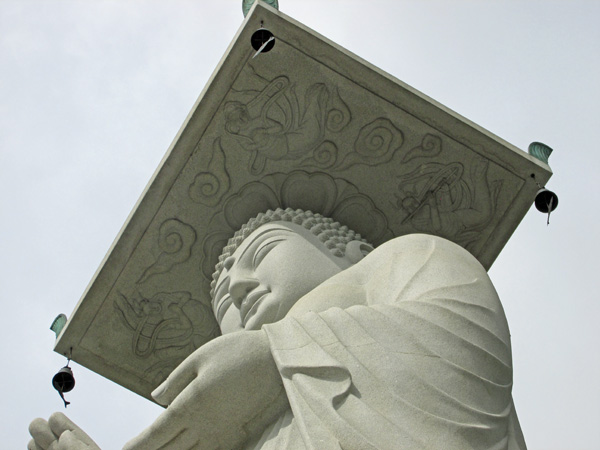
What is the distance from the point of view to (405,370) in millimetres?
3762

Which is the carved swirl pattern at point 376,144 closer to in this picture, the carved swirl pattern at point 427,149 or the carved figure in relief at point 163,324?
the carved swirl pattern at point 427,149

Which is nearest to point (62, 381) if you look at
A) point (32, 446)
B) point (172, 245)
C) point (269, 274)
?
point (172, 245)

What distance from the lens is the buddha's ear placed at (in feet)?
18.7

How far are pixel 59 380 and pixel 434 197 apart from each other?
2.79 m

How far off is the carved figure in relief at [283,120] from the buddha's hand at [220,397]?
2.23m

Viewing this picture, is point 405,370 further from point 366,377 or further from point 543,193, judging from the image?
point 543,193

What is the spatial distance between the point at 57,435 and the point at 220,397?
3.22ft

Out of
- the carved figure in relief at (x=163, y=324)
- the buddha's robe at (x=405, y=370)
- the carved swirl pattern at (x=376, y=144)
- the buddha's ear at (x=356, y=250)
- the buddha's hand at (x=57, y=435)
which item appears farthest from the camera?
the carved figure in relief at (x=163, y=324)

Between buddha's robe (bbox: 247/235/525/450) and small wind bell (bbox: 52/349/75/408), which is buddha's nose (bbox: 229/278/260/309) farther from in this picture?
small wind bell (bbox: 52/349/75/408)

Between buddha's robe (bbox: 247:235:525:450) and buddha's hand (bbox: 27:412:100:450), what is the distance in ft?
2.72

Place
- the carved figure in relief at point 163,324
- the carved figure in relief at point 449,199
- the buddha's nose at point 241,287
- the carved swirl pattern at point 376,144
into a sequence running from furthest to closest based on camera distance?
the carved figure in relief at point 163,324 → the carved figure in relief at point 449,199 → the carved swirl pattern at point 376,144 → the buddha's nose at point 241,287

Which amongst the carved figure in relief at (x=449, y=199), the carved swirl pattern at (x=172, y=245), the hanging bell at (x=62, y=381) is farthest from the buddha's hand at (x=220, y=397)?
the hanging bell at (x=62, y=381)

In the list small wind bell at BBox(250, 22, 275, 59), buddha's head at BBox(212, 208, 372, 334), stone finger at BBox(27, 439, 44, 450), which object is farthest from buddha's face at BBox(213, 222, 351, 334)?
stone finger at BBox(27, 439, 44, 450)

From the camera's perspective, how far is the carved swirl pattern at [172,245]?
624 cm
